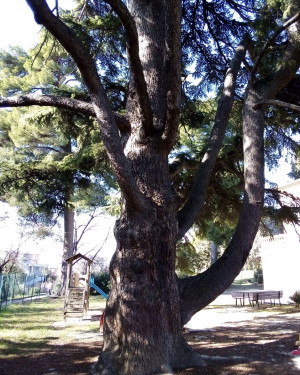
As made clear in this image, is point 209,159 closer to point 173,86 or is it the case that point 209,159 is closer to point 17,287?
point 173,86

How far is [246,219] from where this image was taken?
579 centimetres

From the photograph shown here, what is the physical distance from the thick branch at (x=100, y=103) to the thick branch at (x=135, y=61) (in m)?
0.46

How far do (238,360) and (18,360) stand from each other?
3431mm

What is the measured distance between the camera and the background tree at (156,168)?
4.53 metres

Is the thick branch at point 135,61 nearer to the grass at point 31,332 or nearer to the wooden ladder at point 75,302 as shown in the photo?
the grass at point 31,332

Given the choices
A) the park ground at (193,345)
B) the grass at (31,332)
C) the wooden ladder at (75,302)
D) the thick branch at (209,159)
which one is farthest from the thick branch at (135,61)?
the wooden ladder at (75,302)

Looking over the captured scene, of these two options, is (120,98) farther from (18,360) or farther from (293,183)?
(293,183)

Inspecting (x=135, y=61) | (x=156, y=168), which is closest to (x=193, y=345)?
(x=156, y=168)

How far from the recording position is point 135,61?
464 centimetres

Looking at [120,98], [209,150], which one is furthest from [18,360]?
[120,98]

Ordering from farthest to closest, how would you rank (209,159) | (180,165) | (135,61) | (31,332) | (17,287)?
(17,287)
(31,332)
(180,165)
(209,159)
(135,61)

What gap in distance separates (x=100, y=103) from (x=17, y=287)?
18.3 metres

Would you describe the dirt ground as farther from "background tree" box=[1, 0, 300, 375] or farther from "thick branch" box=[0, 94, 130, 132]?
"thick branch" box=[0, 94, 130, 132]

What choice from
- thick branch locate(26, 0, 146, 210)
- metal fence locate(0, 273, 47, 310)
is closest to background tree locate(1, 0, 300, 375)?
thick branch locate(26, 0, 146, 210)
